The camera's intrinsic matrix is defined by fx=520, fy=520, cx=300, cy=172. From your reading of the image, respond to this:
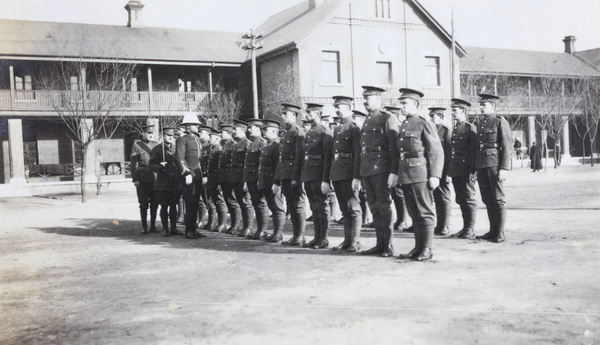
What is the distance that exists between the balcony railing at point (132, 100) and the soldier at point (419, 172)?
60.0ft

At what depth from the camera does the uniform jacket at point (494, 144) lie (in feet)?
24.6

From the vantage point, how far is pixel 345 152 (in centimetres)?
724

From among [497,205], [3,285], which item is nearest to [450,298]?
[497,205]

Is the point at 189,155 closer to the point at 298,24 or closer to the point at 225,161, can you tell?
the point at 225,161

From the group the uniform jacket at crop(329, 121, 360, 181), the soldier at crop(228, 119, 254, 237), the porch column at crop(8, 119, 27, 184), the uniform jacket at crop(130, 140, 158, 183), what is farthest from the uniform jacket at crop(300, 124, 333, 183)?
the porch column at crop(8, 119, 27, 184)

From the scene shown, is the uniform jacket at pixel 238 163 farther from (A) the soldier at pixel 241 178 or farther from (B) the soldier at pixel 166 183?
(B) the soldier at pixel 166 183

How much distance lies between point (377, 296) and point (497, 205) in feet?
11.3

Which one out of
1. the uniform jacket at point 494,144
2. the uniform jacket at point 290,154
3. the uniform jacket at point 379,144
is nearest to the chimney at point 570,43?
the uniform jacket at point 494,144

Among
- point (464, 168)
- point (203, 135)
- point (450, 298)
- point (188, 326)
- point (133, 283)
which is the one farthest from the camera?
point (203, 135)

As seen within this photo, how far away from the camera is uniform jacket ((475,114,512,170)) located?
296 inches

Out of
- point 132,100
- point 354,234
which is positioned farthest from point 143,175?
point 132,100

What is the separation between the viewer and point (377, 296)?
16.1 ft

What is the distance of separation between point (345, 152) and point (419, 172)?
1126 mm

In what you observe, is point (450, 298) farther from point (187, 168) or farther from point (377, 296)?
point (187, 168)
